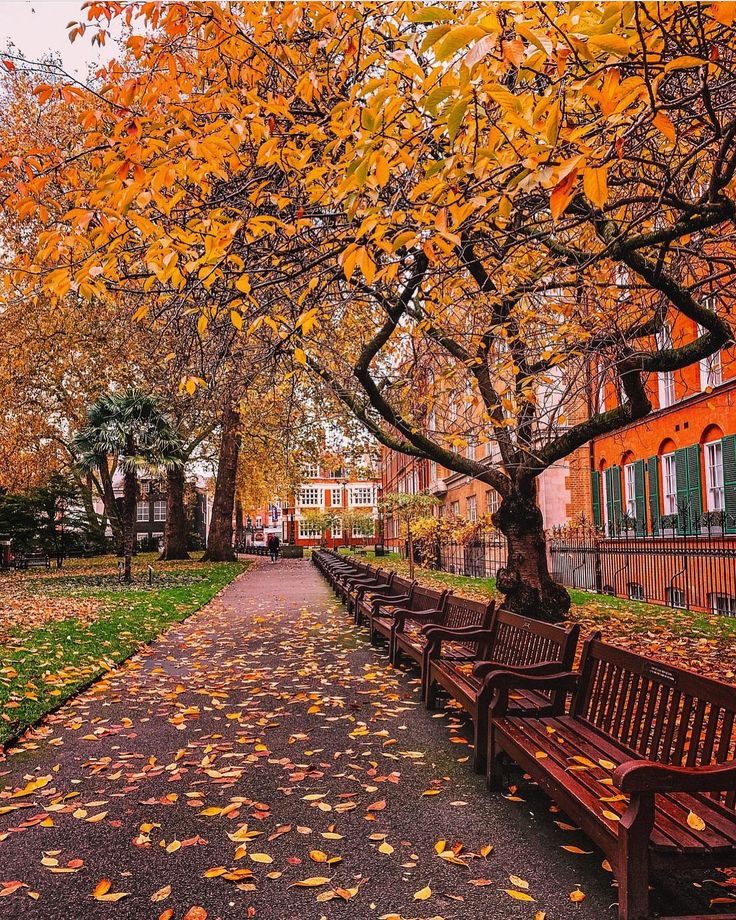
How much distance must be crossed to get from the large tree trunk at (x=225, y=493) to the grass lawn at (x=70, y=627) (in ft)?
28.1

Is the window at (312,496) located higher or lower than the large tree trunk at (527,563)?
higher

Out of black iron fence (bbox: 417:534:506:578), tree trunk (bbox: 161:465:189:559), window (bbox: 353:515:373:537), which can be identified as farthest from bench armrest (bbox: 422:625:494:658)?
window (bbox: 353:515:373:537)

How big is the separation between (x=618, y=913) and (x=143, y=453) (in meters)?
21.2

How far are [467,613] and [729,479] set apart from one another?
1062 cm

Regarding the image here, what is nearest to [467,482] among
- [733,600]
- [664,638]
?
[733,600]

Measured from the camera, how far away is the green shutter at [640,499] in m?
20.3

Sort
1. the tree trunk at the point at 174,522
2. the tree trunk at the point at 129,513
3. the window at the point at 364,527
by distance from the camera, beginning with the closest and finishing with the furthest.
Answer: the tree trunk at the point at 129,513 → the tree trunk at the point at 174,522 → the window at the point at 364,527

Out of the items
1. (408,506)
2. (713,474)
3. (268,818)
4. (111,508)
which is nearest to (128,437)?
(408,506)

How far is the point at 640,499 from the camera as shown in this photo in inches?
819

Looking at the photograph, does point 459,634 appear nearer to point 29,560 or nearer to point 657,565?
point 657,565

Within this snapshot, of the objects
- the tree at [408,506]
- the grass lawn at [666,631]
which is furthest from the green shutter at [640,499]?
the tree at [408,506]

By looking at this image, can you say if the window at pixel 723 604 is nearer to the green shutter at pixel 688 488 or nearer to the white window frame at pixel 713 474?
the green shutter at pixel 688 488

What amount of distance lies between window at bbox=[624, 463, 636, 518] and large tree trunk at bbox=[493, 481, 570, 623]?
10.1 metres

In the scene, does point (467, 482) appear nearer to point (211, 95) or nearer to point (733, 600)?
point (733, 600)
